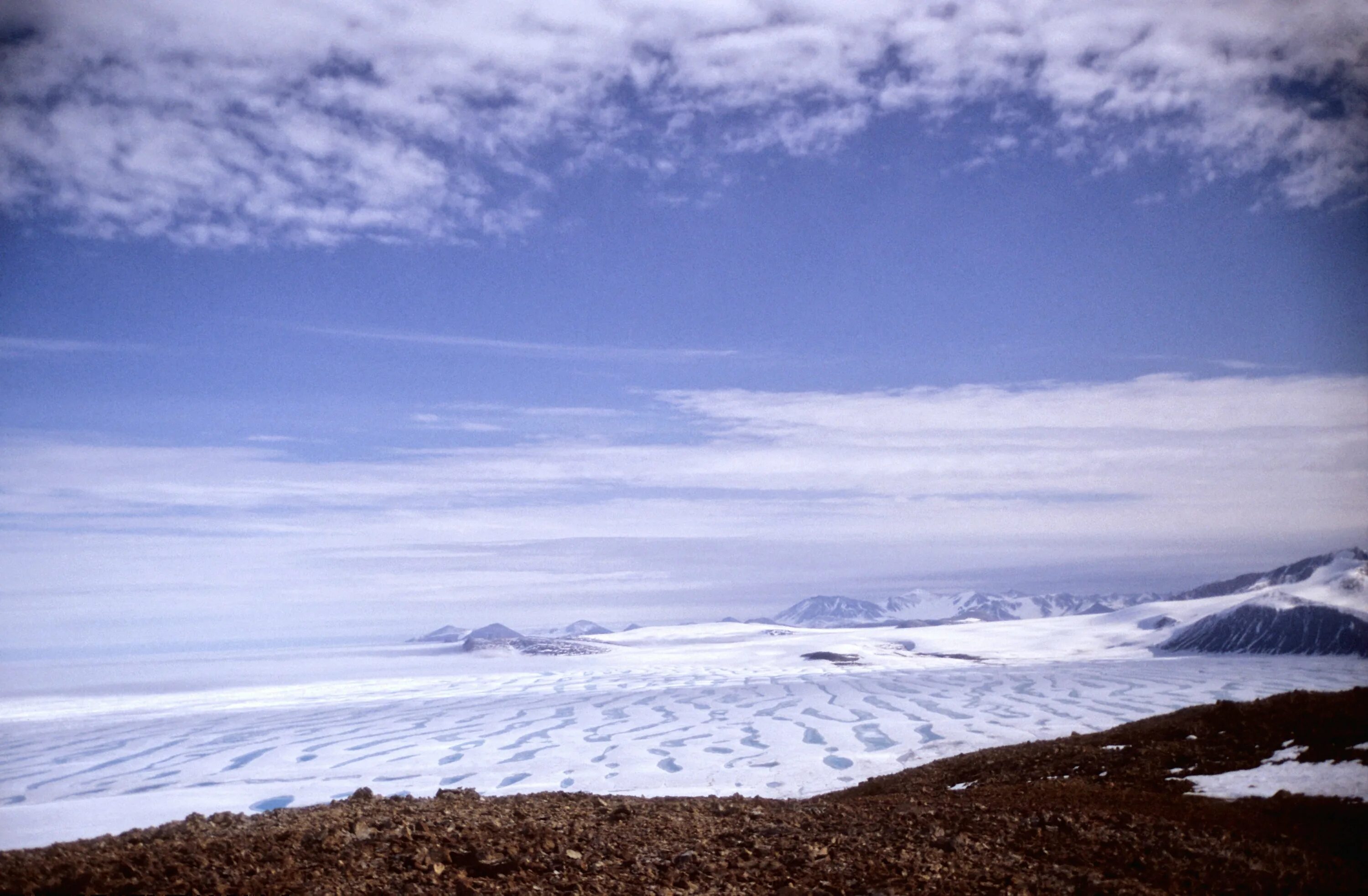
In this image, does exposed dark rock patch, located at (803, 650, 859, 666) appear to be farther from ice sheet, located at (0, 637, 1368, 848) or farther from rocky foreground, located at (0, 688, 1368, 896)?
rocky foreground, located at (0, 688, 1368, 896)

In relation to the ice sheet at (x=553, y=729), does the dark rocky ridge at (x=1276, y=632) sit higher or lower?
lower

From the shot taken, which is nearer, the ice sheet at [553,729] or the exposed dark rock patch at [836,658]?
the ice sheet at [553,729]

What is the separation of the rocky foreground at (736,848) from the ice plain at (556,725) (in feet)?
25.6

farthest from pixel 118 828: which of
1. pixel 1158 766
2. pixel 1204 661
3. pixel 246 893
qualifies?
pixel 1204 661

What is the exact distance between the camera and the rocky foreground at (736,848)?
271 inches

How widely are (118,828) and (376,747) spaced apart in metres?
13.8

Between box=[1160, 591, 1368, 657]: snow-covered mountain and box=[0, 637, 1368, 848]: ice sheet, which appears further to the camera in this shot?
box=[1160, 591, 1368, 657]: snow-covered mountain

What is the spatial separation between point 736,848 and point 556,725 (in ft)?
87.3

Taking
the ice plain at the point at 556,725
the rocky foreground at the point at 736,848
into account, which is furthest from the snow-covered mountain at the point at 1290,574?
the rocky foreground at the point at 736,848

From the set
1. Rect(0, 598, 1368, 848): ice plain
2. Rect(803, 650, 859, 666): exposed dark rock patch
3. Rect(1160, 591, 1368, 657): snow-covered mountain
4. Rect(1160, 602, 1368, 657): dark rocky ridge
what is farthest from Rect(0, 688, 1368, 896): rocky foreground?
Rect(1160, 591, 1368, 657): snow-covered mountain

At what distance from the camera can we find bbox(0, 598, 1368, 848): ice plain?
20.9 metres

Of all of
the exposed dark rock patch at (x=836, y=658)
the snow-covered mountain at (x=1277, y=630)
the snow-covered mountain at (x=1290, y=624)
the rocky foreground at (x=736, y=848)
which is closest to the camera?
the rocky foreground at (x=736, y=848)

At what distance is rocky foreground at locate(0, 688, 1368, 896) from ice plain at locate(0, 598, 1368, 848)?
780 centimetres

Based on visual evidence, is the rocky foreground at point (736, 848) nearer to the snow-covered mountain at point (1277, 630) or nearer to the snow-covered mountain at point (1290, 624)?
the snow-covered mountain at point (1277, 630)
